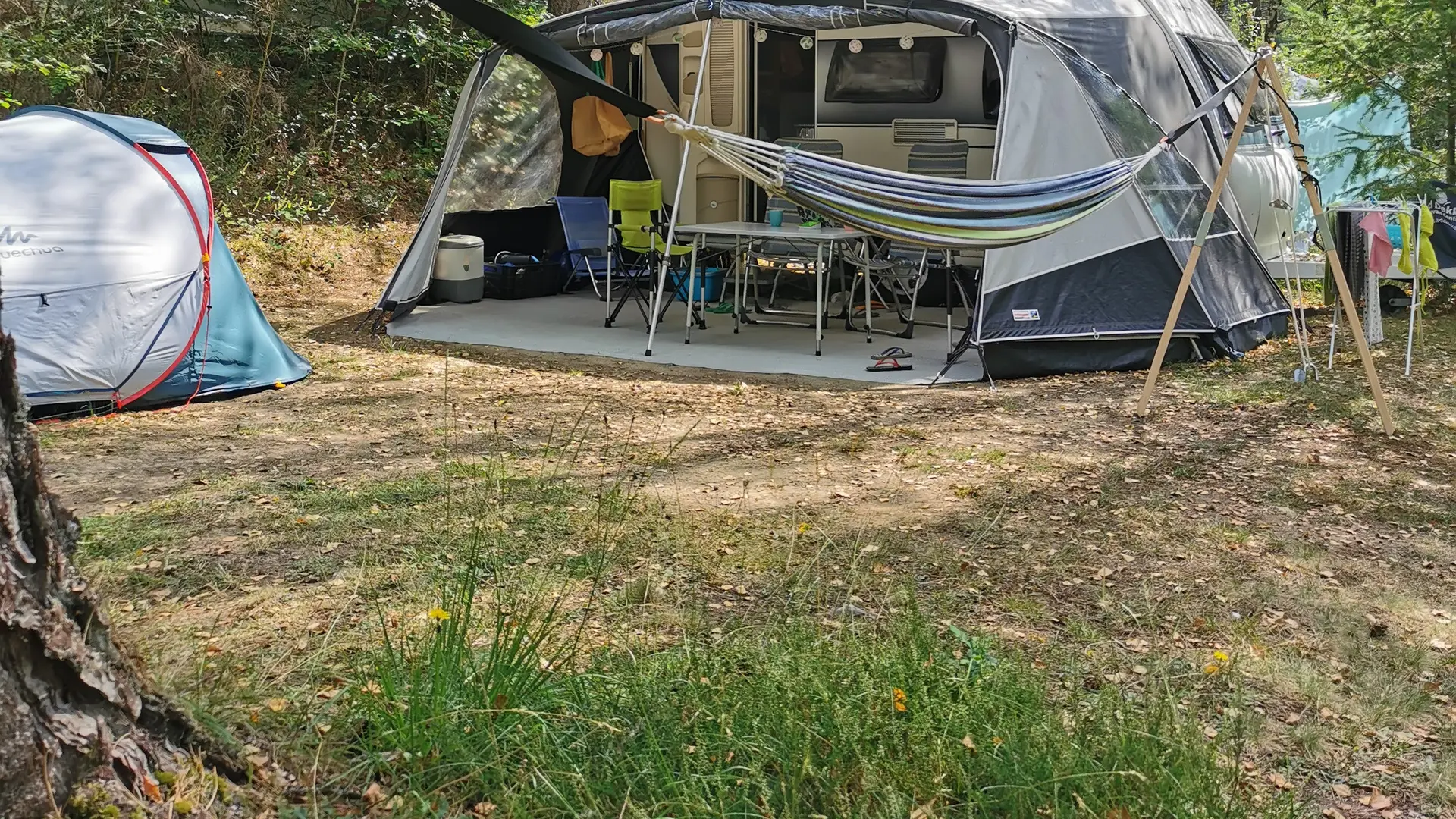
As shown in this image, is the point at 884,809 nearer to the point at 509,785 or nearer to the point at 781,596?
the point at 509,785

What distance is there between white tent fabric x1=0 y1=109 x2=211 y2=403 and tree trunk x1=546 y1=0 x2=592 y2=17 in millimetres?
8063

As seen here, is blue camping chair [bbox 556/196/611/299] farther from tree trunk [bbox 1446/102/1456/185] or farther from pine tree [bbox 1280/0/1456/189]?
Result: tree trunk [bbox 1446/102/1456/185]

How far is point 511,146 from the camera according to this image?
9484 millimetres

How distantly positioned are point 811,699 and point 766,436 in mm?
3051

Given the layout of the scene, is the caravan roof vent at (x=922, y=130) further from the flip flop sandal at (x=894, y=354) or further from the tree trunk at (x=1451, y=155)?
the tree trunk at (x=1451, y=155)

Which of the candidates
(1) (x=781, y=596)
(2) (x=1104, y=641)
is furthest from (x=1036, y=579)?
(1) (x=781, y=596)

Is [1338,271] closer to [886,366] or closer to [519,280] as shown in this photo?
[886,366]

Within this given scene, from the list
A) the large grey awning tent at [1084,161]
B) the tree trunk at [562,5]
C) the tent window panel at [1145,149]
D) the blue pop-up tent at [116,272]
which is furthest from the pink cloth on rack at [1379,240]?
the tree trunk at [562,5]

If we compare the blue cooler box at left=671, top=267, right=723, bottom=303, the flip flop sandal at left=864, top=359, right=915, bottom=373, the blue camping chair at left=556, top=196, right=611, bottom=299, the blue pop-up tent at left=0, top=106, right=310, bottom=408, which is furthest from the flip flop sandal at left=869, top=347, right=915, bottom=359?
the blue pop-up tent at left=0, top=106, right=310, bottom=408

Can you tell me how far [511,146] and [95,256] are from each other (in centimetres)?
435

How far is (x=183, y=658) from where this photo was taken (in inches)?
101

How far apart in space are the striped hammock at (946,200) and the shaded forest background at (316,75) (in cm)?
437

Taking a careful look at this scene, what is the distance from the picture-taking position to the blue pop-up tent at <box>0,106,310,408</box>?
17.3 ft

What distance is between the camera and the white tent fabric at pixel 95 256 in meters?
5.25
